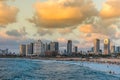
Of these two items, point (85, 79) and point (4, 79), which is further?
point (85, 79)

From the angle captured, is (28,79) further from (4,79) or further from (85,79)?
(85,79)

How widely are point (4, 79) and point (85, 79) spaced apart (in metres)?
21.7

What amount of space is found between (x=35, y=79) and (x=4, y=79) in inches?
320

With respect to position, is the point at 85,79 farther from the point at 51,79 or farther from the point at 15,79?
the point at 15,79

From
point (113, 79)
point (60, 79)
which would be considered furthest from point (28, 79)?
A: point (113, 79)

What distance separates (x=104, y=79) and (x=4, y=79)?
27.2 m

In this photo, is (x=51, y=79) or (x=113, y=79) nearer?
(x=51, y=79)

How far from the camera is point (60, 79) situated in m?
88.7

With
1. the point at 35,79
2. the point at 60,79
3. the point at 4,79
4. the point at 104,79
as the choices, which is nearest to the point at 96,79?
the point at 104,79

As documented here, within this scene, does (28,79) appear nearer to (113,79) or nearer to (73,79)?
(73,79)

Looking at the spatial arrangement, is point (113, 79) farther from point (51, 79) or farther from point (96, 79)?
point (51, 79)

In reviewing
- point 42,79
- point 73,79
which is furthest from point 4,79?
point 73,79

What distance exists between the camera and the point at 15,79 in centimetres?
8819

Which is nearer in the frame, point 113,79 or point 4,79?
point 4,79
